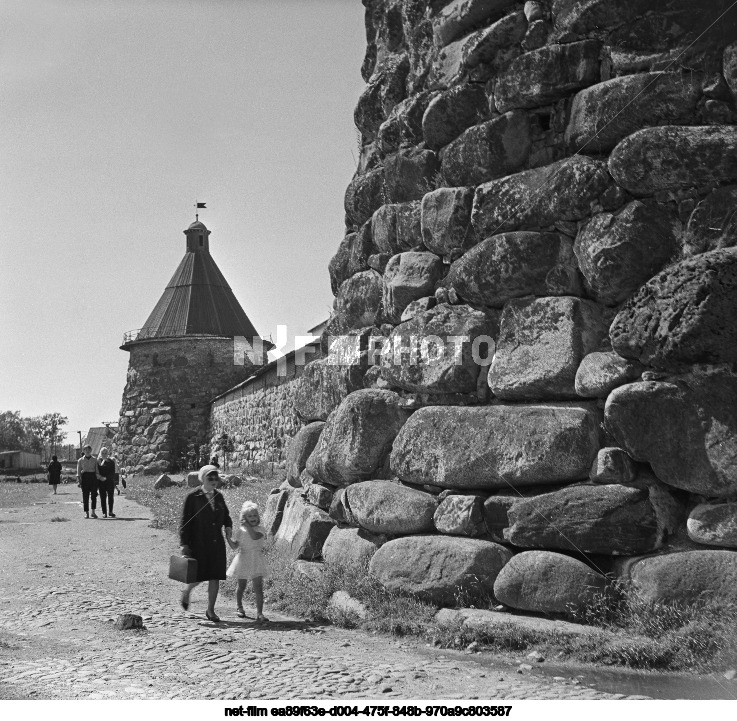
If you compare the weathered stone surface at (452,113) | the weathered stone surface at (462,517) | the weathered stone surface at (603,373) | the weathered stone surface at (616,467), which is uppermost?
the weathered stone surface at (452,113)

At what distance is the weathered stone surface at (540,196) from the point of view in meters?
5.30

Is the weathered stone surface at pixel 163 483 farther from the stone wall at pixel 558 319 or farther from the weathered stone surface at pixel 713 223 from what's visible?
the weathered stone surface at pixel 713 223

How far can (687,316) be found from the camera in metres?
4.68

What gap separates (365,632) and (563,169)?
3.03 meters

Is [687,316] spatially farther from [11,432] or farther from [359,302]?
[11,432]

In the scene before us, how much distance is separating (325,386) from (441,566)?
2.53 metres

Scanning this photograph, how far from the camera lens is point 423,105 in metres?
6.62

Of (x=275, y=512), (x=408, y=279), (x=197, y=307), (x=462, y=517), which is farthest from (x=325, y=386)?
(x=197, y=307)

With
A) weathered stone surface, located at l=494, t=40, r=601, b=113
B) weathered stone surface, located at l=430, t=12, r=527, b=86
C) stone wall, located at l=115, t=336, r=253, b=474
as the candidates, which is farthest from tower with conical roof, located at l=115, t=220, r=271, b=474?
weathered stone surface, located at l=494, t=40, r=601, b=113

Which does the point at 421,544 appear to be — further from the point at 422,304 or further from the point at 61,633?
the point at 61,633

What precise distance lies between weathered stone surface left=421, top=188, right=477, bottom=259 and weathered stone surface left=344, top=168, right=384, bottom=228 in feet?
3.37

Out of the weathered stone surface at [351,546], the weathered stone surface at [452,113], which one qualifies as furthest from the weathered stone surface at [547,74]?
the weathered stone surface at [351,546]

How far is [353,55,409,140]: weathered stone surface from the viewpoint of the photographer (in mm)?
7195

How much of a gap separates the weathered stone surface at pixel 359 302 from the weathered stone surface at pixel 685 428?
2.54 meters
